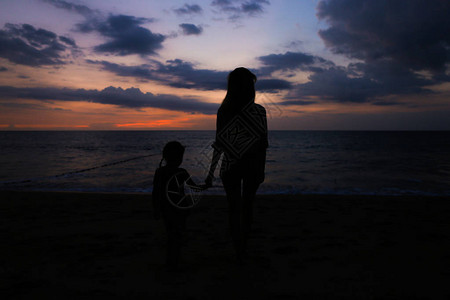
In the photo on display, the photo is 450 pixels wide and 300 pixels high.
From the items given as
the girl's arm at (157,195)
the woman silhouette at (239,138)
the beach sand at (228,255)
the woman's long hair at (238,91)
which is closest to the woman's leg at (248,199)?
the woman silhouette at (239,138)

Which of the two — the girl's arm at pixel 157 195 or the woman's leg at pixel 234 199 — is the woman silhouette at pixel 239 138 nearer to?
the woman's leg at pixel 234 199

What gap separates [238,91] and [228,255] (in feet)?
6.34

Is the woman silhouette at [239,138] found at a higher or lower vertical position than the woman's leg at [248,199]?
higher

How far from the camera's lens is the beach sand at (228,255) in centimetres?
240

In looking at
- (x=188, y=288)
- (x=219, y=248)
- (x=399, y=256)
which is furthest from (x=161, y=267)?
(x=399, y=256)

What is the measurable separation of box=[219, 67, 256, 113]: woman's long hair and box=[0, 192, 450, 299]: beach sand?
1.66 m

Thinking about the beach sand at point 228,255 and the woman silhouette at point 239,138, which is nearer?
the beach sand at point 228,255

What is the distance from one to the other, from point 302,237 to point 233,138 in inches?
85.0

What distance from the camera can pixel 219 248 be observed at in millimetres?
3535

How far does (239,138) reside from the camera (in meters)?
2.69

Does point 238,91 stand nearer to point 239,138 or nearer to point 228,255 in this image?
point 239,138

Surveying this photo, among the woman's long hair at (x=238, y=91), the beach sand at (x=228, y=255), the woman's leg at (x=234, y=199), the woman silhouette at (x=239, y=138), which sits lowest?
the beach sand at (x=228, y=255)

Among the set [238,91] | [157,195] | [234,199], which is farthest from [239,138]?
[157,195]

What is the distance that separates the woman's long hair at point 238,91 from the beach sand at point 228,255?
166 cm
